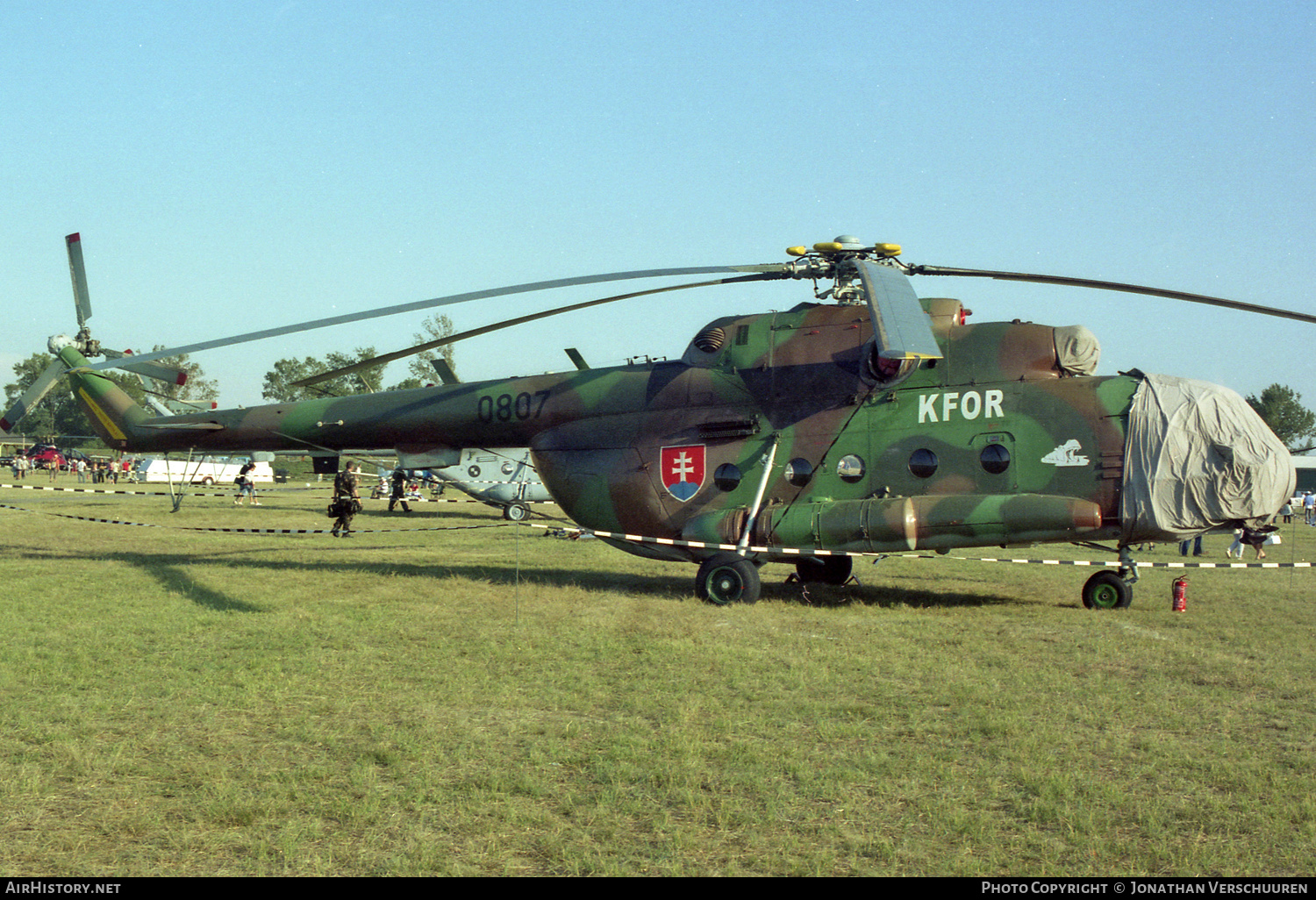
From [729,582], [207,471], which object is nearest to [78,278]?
[729,582]

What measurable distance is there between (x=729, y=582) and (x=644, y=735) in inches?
244

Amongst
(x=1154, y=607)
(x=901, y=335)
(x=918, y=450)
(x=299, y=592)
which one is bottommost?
(x=1154, y=607)

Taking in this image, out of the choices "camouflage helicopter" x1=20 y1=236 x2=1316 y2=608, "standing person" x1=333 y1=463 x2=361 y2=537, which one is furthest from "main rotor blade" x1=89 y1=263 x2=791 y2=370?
"standing person" x1=333 y1=463 x2=361 y2=537

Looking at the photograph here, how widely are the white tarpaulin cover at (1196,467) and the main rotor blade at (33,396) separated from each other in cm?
1723

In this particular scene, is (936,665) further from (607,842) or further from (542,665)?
(607,842)

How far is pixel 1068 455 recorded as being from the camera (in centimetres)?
1179

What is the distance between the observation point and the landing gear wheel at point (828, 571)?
47.7 ft

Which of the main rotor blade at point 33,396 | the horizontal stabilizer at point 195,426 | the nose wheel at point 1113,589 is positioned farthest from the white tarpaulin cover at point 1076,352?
the main rotor blade at point 33,396

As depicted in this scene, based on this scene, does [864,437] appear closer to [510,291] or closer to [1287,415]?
[510,291]

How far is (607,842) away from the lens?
15.6ft

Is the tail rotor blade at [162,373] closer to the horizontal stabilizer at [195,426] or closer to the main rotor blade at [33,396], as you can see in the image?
the main rotor blade at [33,396]
